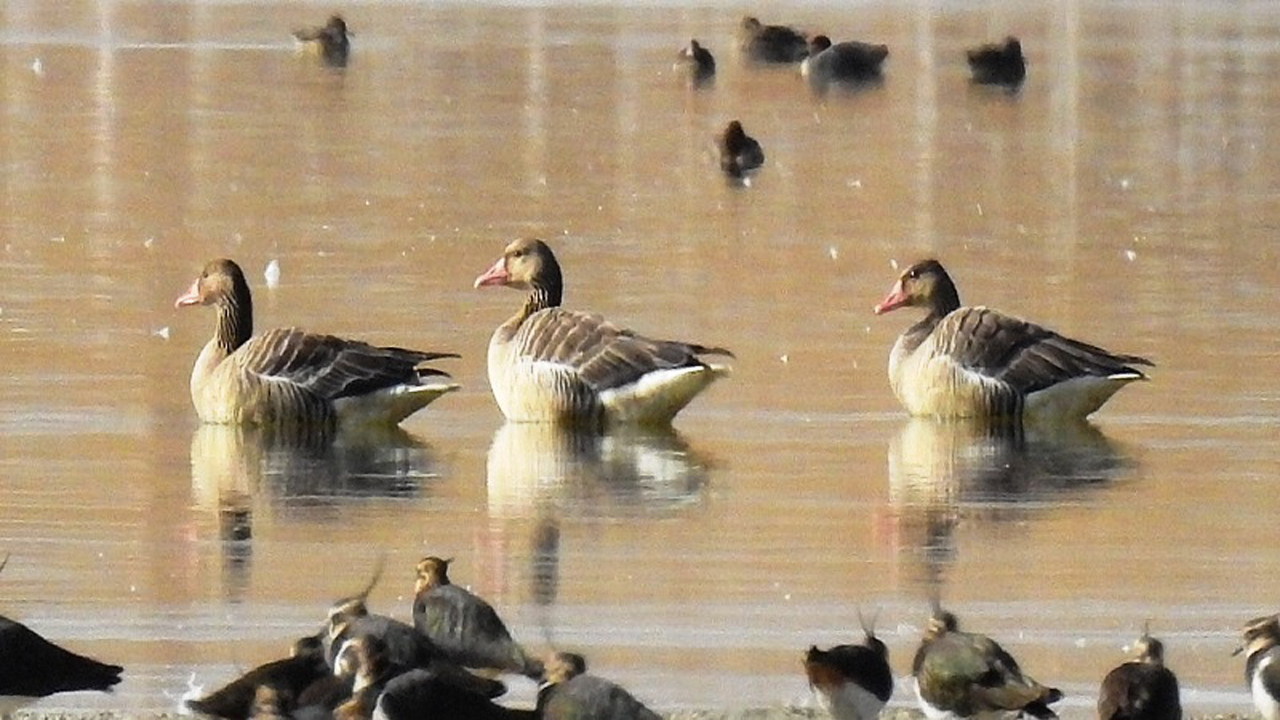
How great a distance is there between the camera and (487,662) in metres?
9.41

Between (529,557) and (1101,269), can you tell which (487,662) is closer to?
(529,557)

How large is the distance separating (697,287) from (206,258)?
3.73 metres

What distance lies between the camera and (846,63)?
4262cm

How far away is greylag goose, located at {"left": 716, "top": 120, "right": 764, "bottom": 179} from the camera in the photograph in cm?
3033

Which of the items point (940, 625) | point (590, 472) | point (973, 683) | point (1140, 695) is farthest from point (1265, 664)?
point (590, 472)

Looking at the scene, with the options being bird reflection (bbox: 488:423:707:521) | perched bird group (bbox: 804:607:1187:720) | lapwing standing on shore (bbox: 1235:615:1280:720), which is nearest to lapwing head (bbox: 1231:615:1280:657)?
lapwing standing on shore (bbox: 1235:615:1280:720)

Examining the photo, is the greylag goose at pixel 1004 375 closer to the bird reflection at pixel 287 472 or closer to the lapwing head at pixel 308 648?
the bird reflection at pixel 287 472

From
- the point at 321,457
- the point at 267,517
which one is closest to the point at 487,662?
the point at 267,517

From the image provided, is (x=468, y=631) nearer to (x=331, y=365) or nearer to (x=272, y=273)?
(x=331, y=365)

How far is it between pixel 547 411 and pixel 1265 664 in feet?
23.6

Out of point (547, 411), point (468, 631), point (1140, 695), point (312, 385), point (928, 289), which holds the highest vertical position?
point (928, 289)

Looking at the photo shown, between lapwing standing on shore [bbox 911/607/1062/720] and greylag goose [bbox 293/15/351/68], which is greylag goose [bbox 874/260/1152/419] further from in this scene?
greylag goose [bbox 293/15/351/68]

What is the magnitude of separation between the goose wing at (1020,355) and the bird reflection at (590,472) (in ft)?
4.89

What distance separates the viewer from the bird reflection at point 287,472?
13.3 m
